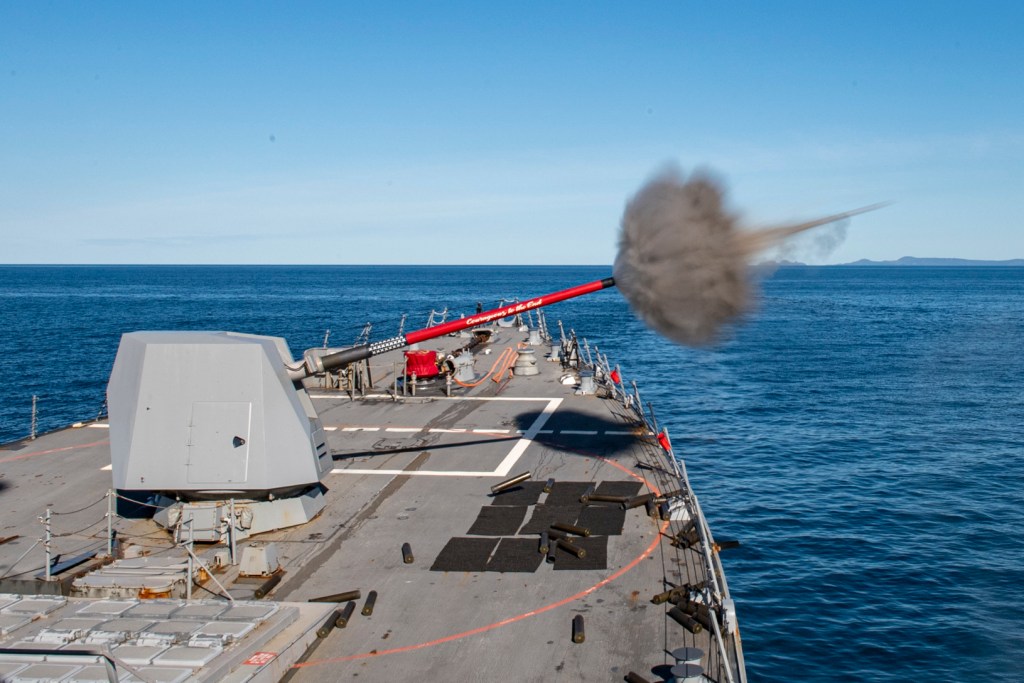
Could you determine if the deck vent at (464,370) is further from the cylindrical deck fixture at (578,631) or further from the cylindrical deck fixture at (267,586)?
the cylindrical deck fixture at (578,631)

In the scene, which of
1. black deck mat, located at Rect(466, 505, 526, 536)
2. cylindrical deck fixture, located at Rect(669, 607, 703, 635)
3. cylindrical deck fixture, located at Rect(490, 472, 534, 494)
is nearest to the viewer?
cylindrical deck fixture, located at Rect(669, 607, 703, 635)

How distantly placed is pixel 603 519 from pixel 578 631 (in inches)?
185

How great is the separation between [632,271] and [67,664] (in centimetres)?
979

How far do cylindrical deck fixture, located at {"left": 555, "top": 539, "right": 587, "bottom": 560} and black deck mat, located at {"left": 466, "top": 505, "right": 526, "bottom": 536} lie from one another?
1.10 metres

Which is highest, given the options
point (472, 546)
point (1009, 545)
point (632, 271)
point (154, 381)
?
point (632, 271)

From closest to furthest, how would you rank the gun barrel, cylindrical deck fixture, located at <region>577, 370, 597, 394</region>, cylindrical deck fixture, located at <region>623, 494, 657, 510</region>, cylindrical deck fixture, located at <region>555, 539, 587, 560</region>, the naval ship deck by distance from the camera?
the naval ship deck → cylindrical deck fixture, located at <region>555, 539, 587, 560</region> → the gun barrel → cylindrical deck fixture, located at <region>623, 494, 657, 510</region> → cylindrical deck fixture, located at <region>577, 370, 597, 394</region>

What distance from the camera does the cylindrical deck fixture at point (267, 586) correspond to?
11.7m

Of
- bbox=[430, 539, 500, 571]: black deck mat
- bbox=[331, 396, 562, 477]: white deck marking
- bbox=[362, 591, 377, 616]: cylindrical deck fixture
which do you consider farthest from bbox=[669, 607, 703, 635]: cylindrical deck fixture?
bbox=[331, 396, 562, 477]: white deck marking

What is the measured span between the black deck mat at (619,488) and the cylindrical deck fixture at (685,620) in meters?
5.30

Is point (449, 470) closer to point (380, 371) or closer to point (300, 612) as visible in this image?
point (300, 612)

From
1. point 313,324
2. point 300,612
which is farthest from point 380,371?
point 313,324

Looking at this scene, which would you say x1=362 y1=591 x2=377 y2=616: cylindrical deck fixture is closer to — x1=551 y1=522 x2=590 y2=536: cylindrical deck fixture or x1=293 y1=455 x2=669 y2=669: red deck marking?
x1=293 y1=455 x2=669 y2=669: red deck marking

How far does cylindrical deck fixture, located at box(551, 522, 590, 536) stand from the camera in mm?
14031

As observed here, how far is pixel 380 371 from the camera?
34000mm
